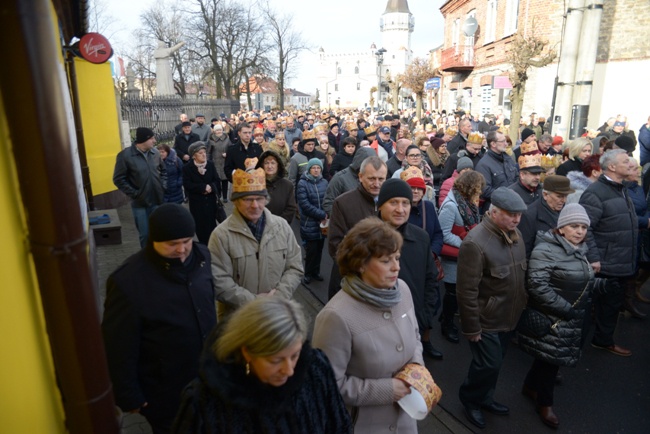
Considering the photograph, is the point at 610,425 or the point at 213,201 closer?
the point at 610,425

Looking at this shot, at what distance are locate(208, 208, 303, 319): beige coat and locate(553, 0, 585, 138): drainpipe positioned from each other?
1384 centimetres

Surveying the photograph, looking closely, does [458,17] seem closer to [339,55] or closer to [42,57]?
A: [42,57]

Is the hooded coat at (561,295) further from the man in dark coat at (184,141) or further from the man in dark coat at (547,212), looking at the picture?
the man in dark coat at (184,141)

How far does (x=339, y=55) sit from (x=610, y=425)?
12186 cm

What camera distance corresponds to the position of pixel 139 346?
8.57ft

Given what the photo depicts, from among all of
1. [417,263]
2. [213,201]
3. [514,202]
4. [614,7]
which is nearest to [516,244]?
[514,202]

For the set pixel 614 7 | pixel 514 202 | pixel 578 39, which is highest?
pixel 614 7

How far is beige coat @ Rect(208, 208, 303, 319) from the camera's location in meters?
3.43

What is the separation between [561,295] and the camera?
12.2 ft

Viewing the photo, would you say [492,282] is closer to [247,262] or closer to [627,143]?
[247,262]

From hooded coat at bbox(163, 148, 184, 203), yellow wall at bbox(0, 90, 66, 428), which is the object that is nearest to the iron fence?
hooded coat at bbox(163, 148, 184, 203)

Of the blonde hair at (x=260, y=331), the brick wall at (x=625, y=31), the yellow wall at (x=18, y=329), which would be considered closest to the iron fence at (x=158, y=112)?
the yellow wall at (x=18, y=329)

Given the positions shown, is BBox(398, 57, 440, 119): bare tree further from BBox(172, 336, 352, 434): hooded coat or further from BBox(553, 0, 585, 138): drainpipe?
BBox(172, 336, 352, 434): hooded coat

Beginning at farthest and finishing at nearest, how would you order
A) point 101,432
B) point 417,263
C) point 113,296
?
point 417,263
point 113,296
point 101,432
